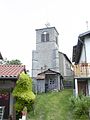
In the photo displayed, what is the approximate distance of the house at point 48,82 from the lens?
2907cm

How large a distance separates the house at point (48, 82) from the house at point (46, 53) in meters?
10.9

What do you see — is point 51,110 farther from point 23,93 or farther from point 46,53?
point 46,53

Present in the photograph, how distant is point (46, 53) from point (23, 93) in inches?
1109

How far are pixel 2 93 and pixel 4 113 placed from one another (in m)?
1.12

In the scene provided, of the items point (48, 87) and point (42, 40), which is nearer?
point (48, 87)

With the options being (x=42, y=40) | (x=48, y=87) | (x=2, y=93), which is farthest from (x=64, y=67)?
(x=2, y=93)

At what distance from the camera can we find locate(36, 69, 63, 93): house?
29.1 m

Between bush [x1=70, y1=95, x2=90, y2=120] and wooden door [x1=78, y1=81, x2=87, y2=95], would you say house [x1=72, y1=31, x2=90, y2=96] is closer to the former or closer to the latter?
wooden door [x1=78, y1=81, x2=87, y2=95]

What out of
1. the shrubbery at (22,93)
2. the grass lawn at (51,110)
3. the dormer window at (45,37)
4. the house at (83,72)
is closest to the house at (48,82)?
the house at (83,72)

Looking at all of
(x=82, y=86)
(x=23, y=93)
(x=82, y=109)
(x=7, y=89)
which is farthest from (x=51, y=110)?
(x=82, y=86)

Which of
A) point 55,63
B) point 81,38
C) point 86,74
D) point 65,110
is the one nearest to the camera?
point 65,110

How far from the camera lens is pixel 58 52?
143 ft

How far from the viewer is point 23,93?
50.3 feet

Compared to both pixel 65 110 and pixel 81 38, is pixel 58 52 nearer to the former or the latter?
pixel 81 38
